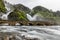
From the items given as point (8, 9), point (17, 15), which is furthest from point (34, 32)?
point (8, 9)

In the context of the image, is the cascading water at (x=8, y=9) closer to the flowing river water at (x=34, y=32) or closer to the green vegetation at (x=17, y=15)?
the green vegetation at (x=17, y=15)

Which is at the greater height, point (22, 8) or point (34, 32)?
point (22, 8)

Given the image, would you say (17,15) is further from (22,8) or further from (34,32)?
(34,32)

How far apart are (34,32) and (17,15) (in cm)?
55

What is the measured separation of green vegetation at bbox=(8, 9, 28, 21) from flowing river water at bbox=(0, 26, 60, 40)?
0.20 metres

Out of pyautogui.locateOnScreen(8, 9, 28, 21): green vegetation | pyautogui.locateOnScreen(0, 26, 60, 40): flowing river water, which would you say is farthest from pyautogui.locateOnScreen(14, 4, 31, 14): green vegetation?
pyautogui.locateOnScreen(0, 26, 60, 40): flowing river water

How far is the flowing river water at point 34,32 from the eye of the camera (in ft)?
8.76

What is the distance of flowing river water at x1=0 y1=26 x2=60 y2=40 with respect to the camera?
2.67m

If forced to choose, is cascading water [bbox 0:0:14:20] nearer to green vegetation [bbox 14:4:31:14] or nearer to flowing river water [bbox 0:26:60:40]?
green vegetation [bbox 14:4:31:14]

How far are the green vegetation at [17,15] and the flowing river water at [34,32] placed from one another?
0.66 ft

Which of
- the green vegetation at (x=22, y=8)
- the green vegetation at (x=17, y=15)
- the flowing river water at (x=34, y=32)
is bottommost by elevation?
the flowing river water at (x=34, y=32)

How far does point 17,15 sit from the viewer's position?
2.89 metres

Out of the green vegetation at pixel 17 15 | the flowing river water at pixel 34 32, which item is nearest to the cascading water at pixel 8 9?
the green vegetation at pixel 17 15

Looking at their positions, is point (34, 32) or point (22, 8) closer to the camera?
point (34, 32)
